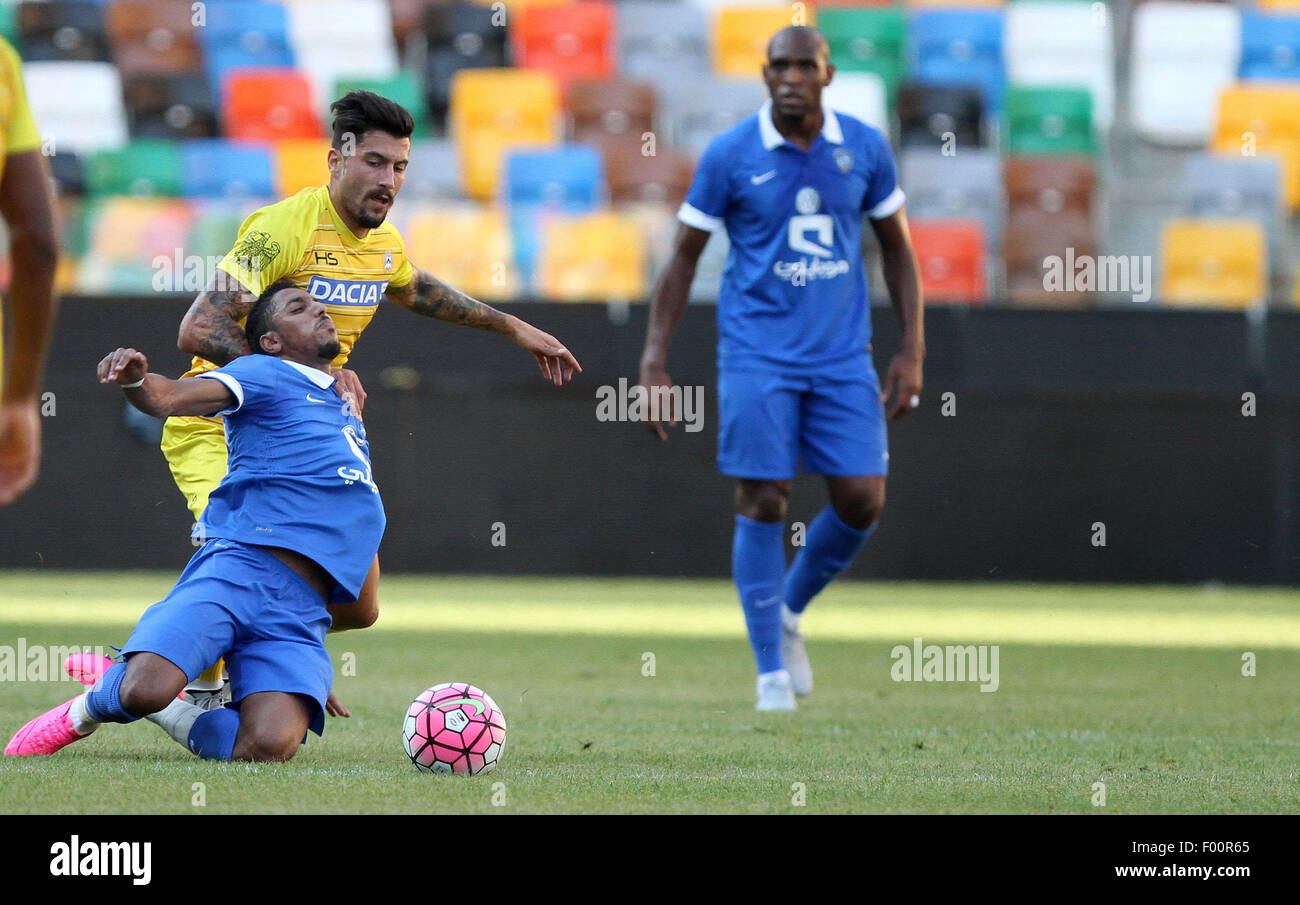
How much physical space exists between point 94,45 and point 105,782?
12.5 meters

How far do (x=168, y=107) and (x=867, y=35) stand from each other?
5.72 m

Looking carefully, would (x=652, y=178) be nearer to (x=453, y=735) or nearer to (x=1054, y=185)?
(x=1054, y=185)

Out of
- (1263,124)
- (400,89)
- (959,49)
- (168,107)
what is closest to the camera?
(1263,124)

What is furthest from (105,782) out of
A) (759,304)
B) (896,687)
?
(896,687)

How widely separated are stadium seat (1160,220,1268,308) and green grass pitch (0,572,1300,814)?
2.40 metres

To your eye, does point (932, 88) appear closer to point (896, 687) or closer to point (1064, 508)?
point (1064, 508)

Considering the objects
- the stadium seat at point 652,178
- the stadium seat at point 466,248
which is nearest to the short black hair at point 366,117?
the stadium seat at point 466,248

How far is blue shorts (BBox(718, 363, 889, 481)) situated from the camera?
6844 mm

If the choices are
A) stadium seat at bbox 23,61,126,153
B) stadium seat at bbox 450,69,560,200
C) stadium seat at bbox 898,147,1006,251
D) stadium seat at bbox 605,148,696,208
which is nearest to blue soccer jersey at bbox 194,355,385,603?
stadium seat at bbox 605,148,696,208

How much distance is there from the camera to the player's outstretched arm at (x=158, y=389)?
434cm

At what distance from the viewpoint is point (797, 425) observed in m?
6.93

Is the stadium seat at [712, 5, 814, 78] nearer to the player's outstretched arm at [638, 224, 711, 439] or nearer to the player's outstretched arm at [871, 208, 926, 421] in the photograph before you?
the player's outstretched arm at [871, 208, 926, 421]

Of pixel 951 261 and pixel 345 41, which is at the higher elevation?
pixel 345 41

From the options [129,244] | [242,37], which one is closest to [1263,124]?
[242,37]
